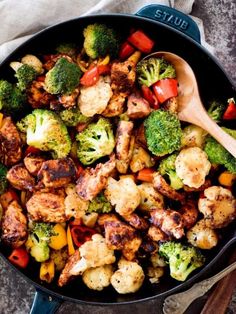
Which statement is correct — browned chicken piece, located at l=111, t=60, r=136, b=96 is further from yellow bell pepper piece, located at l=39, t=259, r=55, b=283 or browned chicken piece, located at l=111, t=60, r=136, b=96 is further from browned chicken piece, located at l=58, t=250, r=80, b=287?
yellow bell pepper piece, located at l=39, t=259, r=55, b=283

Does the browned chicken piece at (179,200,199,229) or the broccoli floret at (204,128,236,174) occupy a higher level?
the broccoli floret at (204,128,236,174)

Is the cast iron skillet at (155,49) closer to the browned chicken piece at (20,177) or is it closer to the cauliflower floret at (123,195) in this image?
the browned chicken piece at (20,177)

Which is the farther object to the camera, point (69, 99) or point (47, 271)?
point (47, 271)

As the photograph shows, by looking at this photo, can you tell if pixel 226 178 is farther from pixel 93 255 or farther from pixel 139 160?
pixel 93 255

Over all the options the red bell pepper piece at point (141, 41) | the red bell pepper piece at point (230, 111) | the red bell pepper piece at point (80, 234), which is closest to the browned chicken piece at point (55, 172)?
the red bell pepper piece at point (80, 234)

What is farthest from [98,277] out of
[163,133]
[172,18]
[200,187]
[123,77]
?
[172,18]

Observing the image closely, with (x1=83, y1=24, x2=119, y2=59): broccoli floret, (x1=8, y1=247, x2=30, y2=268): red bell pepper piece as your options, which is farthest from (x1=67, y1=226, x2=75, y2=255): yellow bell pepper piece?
(x1=83, y1=24, x2=119, y2=59): broccoli floret

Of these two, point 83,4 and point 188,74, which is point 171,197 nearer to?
point 188,74

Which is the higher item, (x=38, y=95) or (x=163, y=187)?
(x=38, y=95)

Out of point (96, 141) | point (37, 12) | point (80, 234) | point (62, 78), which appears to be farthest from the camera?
point (37, 12)
